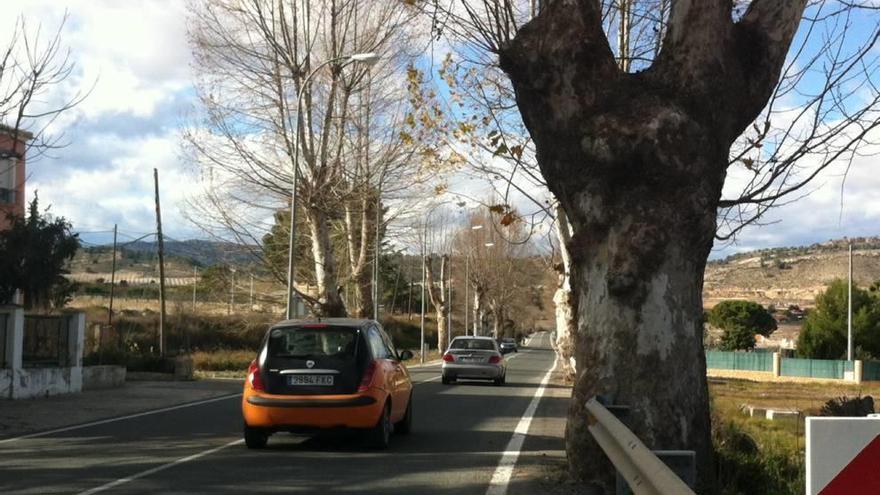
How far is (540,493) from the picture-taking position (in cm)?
896

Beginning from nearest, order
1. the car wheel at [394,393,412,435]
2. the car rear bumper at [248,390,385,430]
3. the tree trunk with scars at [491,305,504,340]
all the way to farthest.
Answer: the car rear bumper at [248,390,385,430], the car wheel at [394,393,412,435], the tree trunk with scars at [491,305,504,340]

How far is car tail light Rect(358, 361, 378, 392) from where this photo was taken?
1170 centimetres

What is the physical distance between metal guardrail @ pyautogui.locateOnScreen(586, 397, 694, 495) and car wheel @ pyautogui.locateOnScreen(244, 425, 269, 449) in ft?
16.6

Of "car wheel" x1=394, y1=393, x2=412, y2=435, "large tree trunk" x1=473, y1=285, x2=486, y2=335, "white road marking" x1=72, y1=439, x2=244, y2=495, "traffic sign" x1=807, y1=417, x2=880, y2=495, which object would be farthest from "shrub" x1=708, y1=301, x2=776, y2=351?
"traffic sign" x1=807, y1=417, x2=880, y2=495

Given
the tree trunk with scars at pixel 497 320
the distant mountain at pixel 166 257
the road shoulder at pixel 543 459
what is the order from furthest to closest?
the tree trunk with scars at pixel 497 320 < the distant mountain at pixel 166 257 < the road shoulder at pixel 543 459

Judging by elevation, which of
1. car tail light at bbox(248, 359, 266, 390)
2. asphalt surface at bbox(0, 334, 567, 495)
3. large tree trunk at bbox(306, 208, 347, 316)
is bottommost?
asphalt surface at bbox(0, 334, 567, 495)

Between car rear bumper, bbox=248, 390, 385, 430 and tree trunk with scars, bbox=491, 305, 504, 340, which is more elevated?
car rear bumper, bbox=248, 390, 385, 430

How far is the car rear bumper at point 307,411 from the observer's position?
11.5m

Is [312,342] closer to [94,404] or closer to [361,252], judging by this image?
[94,404]

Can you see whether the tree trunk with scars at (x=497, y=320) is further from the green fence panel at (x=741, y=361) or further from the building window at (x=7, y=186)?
the building window at (x=7, y=186)

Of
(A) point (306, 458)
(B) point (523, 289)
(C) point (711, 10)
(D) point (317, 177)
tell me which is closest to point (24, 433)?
(A) point (306, 458)

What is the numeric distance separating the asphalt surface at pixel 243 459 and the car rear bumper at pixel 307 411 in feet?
1.18

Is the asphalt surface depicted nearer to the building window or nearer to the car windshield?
the car windshield

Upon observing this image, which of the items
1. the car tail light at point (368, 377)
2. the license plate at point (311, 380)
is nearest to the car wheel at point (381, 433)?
the car tail light at point (368, 377)
